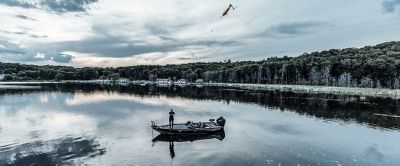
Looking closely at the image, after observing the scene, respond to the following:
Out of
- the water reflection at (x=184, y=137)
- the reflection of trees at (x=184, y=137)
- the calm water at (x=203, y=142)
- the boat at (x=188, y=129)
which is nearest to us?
the calm water at (x=203, y=142)

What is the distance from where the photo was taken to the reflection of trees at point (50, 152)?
30.7 m

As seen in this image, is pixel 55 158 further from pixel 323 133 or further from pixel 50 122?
pixel 323 133

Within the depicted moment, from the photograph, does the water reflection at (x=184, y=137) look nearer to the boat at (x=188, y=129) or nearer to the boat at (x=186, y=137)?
the boat at (x=186, y=137)

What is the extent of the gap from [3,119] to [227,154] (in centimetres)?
4192

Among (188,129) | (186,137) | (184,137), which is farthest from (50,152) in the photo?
(188,129)

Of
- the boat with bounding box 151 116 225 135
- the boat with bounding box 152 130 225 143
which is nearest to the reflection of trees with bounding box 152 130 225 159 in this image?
the boat with bounding box 152 130 225 143

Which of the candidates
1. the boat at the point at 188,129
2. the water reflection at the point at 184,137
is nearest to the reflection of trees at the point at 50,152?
the water reflection at the point at 184,137

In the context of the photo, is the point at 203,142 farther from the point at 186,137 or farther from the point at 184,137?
the point at 184,137

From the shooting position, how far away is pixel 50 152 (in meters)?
33.6

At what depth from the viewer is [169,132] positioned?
1682 inches

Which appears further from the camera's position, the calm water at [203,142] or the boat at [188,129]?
the boat at [188,129]

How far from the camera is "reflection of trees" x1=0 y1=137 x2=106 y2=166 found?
3066 centimetres

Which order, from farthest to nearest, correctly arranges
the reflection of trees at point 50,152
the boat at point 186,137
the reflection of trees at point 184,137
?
the boat at point 186,137, the reflection of trees at point 184,137, the reflection of trees at point 50,152

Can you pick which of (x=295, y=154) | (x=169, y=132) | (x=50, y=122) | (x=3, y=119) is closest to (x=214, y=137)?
(x=169, y=132)
